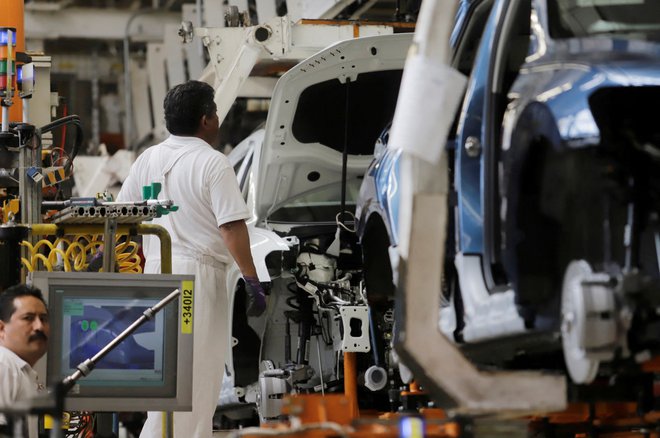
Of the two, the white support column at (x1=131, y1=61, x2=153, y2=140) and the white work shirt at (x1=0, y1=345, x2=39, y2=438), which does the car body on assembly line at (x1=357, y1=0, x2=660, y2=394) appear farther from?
the white support column at (x1=131, y1=61, x2=153, y2=140)

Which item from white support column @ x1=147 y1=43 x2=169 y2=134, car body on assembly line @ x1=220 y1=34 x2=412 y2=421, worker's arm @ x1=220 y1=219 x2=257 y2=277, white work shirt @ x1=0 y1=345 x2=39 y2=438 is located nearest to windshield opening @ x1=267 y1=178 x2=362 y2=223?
car body on assembly line @ x1=220 y1=34 x2=412 y2=421

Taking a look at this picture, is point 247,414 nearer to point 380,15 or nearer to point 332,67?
point 332,67

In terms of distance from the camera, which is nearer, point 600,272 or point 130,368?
point 600,272

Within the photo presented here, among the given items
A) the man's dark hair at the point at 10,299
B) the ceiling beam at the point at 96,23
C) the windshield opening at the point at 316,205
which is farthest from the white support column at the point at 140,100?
the man's dark hair at the point at 10,299

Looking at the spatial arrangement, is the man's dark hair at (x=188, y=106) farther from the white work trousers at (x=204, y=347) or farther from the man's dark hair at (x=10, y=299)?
the man's dark hair at (x=10, y=299)

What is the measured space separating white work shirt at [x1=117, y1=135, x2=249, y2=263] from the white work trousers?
8cm

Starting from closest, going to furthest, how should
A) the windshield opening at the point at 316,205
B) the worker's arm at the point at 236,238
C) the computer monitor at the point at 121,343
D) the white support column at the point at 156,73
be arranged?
1. the computer monitor at the point at 121,343
2. the worker's arm at the point at 236,238
3. the windshield opening at the point at 316,205
4. the white support column at the point at 156,73

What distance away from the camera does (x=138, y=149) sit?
19984 mm

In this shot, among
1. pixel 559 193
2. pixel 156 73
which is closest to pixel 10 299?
pixel 559 193

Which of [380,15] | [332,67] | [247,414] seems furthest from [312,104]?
[380,15]

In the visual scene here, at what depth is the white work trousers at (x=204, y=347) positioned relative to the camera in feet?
23.6

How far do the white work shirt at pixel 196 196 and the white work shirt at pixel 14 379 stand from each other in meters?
1.76

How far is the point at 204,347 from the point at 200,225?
64 centimetres

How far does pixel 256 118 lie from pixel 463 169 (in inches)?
371
